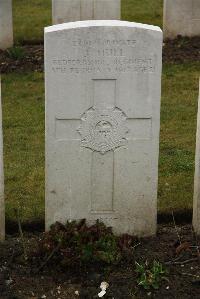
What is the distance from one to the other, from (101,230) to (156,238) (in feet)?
1.63

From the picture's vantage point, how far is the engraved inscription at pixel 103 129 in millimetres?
5391

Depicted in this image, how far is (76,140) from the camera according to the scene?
17.8 feet

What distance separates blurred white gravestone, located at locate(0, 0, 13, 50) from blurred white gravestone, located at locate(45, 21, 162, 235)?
5.81 metres

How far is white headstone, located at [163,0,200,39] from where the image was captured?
11461mm

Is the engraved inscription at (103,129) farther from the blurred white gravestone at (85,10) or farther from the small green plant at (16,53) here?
the blurred white gravestone at (85,10)

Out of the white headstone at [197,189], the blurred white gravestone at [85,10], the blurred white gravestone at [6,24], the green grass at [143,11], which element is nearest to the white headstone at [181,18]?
the blurred white gravestone at [85,10]

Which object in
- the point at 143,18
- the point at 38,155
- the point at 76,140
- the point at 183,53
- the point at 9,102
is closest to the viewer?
the point at 76,140

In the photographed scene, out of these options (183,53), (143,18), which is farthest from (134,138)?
(143,18)

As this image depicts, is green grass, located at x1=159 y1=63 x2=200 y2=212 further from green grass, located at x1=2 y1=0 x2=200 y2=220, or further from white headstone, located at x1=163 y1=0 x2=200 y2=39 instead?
white headstone, located at x1=163 y1=0 x2=200 y2=39

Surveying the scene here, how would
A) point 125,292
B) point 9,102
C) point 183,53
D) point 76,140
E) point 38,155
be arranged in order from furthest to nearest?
1. point 183,53
2. point 9,102
3. point 38,155
4. point 76,140
5. point 125,292

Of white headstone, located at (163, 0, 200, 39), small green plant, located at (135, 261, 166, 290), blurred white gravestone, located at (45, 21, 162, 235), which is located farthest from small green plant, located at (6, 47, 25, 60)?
small green plant, located at (135, 261, 166, 290)

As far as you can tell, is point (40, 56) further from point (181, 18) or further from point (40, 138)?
point (40, 138)

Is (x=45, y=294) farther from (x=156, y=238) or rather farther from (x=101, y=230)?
(x=156, y=238)

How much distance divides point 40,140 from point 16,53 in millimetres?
2997
